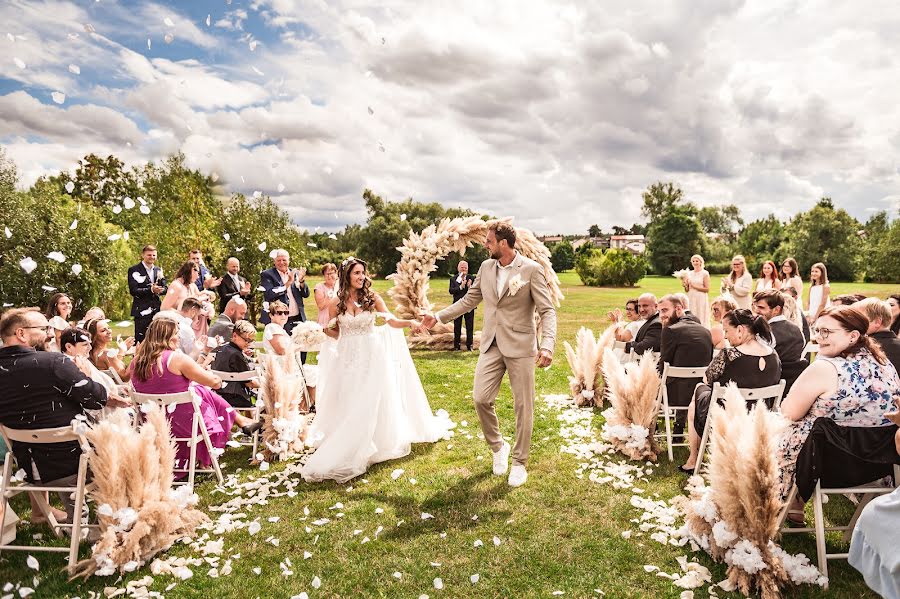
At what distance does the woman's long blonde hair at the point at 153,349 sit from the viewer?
5113 millimetres

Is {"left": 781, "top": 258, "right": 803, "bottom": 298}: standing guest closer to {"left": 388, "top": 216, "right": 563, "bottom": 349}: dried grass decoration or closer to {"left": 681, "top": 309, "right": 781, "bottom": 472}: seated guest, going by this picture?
{"left": 388, "top": 216, "right": 563, "bottom": 349}: dried grass decoration

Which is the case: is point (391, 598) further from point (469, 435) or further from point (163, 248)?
point (163, 248)

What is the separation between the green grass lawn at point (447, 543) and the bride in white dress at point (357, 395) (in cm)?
25

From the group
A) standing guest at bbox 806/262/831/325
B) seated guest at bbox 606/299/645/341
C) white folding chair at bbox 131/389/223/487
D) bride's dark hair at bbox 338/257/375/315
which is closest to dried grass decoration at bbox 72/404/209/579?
white folding chair at bbox 131/389/223/487

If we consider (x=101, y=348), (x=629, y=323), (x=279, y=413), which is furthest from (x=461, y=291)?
(x=101, y=348)

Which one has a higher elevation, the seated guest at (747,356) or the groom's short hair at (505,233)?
the groom's short hair at (505,233)

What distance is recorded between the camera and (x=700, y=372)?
6184mm

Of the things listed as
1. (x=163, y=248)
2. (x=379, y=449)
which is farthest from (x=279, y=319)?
(x=163, y=248)

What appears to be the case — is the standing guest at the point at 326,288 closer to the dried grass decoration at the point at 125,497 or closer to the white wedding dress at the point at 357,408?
the white wedding dress at the point at 357,408

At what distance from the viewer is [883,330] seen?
4953 millimetres

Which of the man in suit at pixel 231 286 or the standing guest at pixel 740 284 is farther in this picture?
the standing guest at pixel 740 284

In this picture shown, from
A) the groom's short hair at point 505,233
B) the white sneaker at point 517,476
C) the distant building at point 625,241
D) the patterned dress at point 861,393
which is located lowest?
the white sneaker at point 517,476

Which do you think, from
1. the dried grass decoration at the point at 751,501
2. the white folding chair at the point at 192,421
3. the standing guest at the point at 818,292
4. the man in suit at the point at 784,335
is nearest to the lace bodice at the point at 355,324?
the white folding chair at the point at 192,421

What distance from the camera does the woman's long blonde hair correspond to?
5.11m
